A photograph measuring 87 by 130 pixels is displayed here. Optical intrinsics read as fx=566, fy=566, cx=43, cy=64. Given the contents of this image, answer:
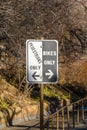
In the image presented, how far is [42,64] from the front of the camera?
12.6 metres

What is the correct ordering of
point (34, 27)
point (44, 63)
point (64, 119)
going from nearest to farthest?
1. point (44, 63)
2. point (34, 27)
3. point (64, 119)

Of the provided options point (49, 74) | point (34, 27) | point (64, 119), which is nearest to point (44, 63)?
point (49, 74)

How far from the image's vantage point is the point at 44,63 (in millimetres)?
12609

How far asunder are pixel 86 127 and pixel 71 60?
8.19 metres

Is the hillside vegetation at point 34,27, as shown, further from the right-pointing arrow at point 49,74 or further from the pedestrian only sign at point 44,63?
the right-pointing arrow at point 49,74

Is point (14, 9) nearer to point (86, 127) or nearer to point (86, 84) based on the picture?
point (86, 127)

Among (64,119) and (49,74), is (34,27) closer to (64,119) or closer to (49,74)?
(64,119)

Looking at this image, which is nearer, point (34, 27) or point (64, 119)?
point (34, 27)

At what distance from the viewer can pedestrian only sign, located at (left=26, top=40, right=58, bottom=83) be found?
41.4ft

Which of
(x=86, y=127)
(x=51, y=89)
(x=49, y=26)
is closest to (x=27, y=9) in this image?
(x=49, y=26)

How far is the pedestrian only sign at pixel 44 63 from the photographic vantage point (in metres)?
12.6

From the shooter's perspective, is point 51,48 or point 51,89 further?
point 51,89

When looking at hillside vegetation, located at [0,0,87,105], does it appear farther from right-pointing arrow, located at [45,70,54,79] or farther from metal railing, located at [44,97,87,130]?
right-pointing arrow, located at [45,70,54,79]

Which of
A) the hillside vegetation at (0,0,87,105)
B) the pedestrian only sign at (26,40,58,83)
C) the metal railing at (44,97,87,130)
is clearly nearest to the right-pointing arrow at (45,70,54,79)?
the pedestrian only sign at (26,40,58,83)
